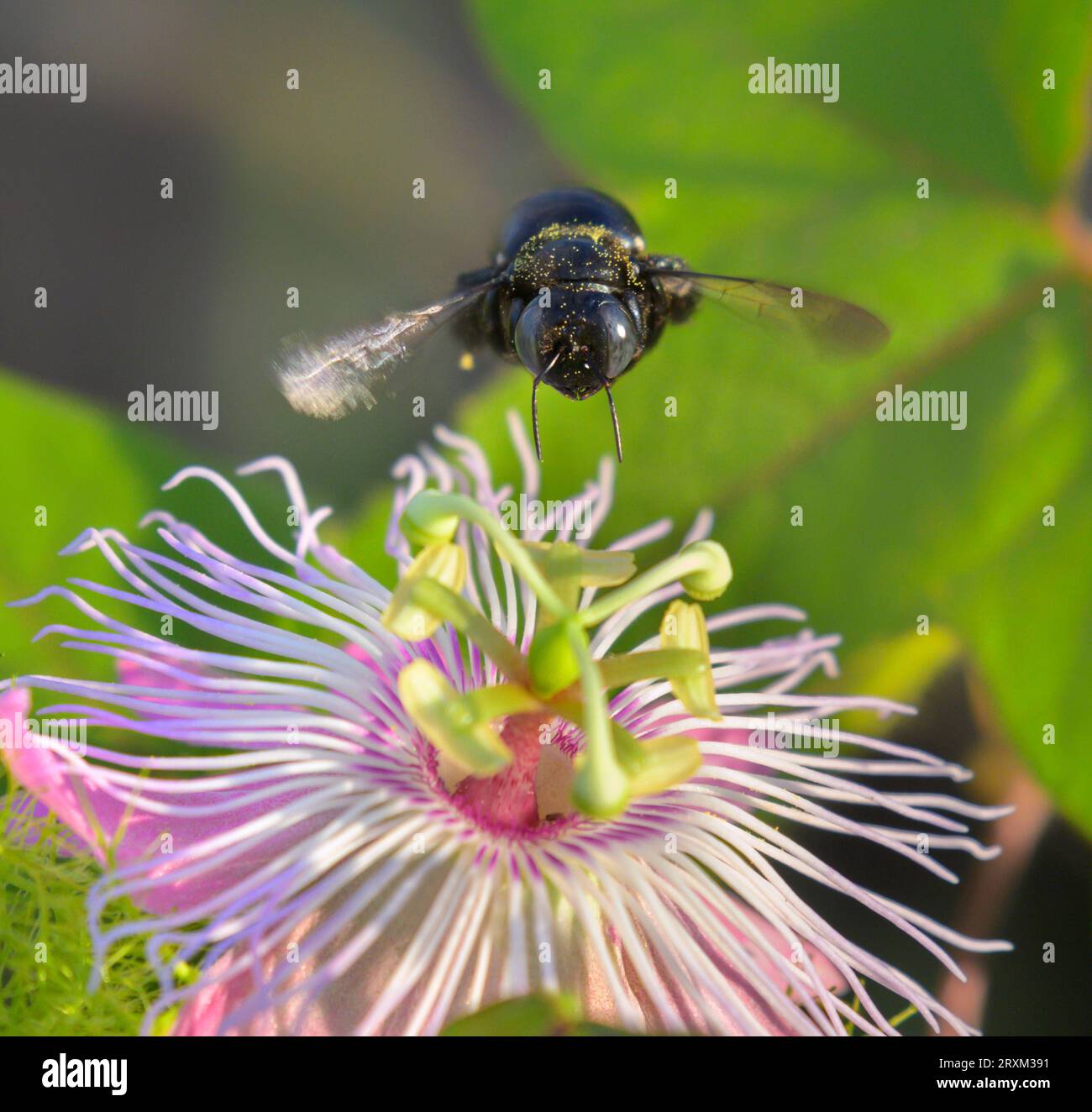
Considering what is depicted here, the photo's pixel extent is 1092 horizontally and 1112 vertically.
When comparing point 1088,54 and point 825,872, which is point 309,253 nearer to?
point 1088,54

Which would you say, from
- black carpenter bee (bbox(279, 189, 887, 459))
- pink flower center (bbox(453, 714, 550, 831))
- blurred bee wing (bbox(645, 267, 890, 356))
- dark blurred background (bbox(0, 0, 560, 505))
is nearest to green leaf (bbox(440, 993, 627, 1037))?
pink flower center (bbox(453, 714, 550, 831))

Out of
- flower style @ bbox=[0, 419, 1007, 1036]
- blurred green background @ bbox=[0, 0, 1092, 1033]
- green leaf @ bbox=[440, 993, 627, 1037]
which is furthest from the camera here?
blurred green background @ bbox=[0, 0, 1092, 1033]

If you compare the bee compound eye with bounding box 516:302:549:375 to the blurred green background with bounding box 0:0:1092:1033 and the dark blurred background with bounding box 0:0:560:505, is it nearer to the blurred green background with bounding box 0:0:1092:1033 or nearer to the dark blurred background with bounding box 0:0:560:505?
the blurred green background with bounding box 0:0:1092:1033

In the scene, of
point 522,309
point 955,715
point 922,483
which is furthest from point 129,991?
point 955,715

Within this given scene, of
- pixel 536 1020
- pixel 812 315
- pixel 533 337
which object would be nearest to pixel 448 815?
pixel 536 1020

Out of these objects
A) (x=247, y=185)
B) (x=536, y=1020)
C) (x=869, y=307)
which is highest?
(x=247, y=185)

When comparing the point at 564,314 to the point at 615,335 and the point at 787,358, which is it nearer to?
the point at 615,335

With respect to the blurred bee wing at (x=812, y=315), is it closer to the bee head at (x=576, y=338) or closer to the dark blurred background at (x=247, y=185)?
the bee head at (x=576, y=338)

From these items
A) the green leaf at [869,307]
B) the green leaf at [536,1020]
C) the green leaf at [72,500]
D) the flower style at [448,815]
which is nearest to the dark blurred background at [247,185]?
the green leaf at [869,307]
